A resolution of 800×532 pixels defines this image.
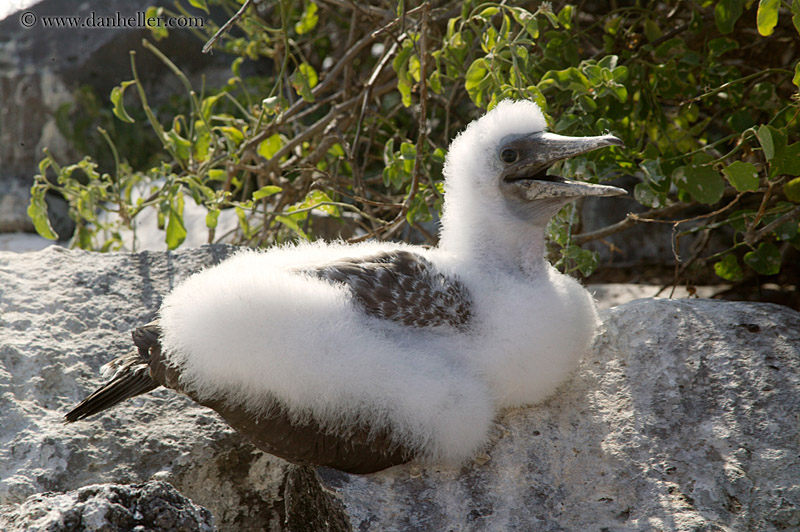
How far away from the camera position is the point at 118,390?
231cm

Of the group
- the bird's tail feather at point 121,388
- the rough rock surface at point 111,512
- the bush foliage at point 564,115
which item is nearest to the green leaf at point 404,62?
the bush foliage at point 564,115

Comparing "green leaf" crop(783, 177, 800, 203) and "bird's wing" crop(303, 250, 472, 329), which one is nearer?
"bird's wing" crop(303, 250, 472, 329)

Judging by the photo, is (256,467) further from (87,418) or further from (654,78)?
(654,78)

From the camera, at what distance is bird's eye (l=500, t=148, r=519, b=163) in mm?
2303

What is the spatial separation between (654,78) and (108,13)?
3.82 metres

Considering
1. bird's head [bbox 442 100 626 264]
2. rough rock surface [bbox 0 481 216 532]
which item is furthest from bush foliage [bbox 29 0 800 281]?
rough rock surface [bbox 0 481 216 532]

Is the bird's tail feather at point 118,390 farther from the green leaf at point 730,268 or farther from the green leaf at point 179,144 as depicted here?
the green leaf at point 730,268

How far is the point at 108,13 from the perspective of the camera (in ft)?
17.6

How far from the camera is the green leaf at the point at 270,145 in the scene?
11.6 ft

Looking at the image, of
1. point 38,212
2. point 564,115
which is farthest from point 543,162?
point 38,212

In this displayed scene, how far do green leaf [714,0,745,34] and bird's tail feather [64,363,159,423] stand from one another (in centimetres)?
220

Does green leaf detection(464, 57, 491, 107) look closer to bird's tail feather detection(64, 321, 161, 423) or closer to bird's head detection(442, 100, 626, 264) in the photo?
bird's head detection(442, 100, 626, 264)

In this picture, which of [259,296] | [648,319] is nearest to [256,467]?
[259,296]

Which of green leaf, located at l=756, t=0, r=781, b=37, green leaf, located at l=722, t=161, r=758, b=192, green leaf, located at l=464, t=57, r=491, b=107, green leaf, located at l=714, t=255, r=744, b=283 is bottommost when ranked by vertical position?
green leaf, located at l=714, t=255, r=744, b=283
